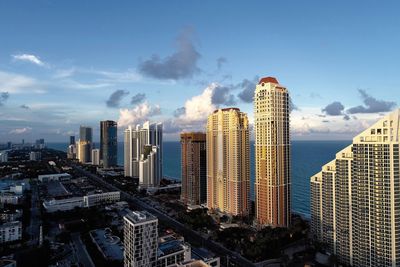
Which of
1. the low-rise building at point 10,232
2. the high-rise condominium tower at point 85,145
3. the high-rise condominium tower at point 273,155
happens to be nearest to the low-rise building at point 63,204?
the low-rise building at point 10,232

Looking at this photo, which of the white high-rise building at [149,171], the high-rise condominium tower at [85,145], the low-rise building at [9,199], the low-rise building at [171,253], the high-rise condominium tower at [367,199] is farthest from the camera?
the high-rise condominium tower at [85,145]

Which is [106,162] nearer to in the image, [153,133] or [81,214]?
[153,133]

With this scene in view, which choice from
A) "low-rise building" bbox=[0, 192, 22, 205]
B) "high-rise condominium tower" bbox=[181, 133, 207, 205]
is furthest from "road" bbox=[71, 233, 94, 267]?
"low-rise building" bbox=[0, 192, 22, 205]

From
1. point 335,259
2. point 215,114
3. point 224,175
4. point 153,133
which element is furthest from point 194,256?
point 153,133

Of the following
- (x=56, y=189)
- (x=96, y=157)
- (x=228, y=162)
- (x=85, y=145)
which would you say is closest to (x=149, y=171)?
(x=56, y=189)

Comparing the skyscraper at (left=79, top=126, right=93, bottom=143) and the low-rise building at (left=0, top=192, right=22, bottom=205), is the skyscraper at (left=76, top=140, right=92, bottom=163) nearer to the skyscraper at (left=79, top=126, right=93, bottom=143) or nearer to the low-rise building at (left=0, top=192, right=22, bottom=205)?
the skyscraper at (left=79, top=126, right=93, bottom=143)

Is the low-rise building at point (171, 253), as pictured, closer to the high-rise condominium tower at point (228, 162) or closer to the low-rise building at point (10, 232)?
the high-rise condominium tower at point (228, 162)
